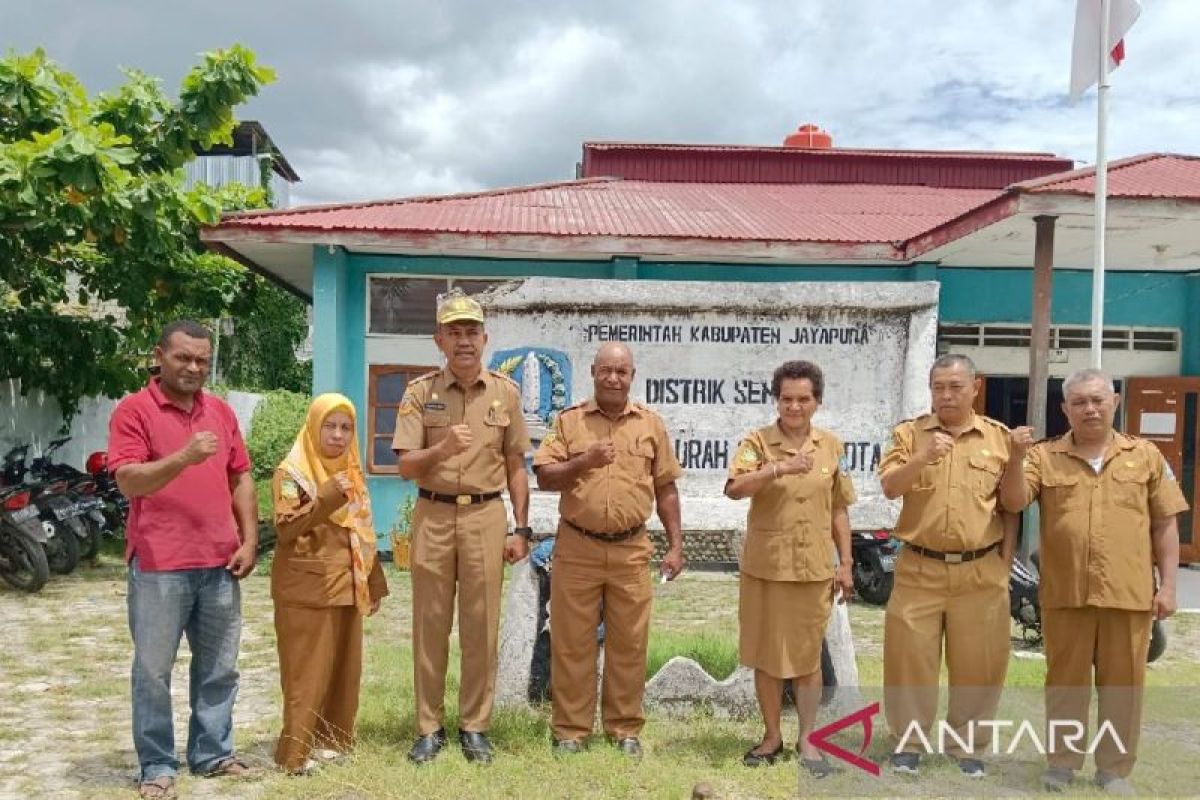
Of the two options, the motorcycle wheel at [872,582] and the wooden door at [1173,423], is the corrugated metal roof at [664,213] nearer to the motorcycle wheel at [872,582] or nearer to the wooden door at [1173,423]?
the wooden door at [1173,423]

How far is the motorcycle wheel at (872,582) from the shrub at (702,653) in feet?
8.65

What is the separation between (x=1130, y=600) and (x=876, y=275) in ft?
20.2

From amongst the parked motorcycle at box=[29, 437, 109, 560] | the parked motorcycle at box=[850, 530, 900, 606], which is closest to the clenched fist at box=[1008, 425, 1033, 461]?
the parked motorcycle at box=[850, 530, 900, 606]

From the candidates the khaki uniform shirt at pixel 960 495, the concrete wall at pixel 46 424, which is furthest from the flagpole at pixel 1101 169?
the concrete wall at pixel 46 424

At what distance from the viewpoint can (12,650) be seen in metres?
5.38

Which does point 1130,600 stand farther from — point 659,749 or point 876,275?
point 876,275

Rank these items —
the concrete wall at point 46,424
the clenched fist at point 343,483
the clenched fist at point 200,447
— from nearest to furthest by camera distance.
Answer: the clenched fist at point 200,447, the clenched fist at point 343,483, the concrete wall at point 46,424

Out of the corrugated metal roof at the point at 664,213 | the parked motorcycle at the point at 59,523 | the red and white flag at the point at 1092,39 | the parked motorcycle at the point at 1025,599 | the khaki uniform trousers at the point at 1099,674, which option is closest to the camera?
the khaki uniform trousers at the point at 1099,674

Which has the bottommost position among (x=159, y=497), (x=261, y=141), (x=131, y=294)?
(x=159, y=497)

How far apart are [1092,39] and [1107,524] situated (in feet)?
15.2

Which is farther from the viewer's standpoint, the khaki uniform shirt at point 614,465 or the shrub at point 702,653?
the shrub at point 702,653

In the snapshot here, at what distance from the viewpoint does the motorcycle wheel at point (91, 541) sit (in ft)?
26.6

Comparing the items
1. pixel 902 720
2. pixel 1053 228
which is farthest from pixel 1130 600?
pixel 1053 228

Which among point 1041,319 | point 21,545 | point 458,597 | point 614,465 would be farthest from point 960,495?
point 21,545
